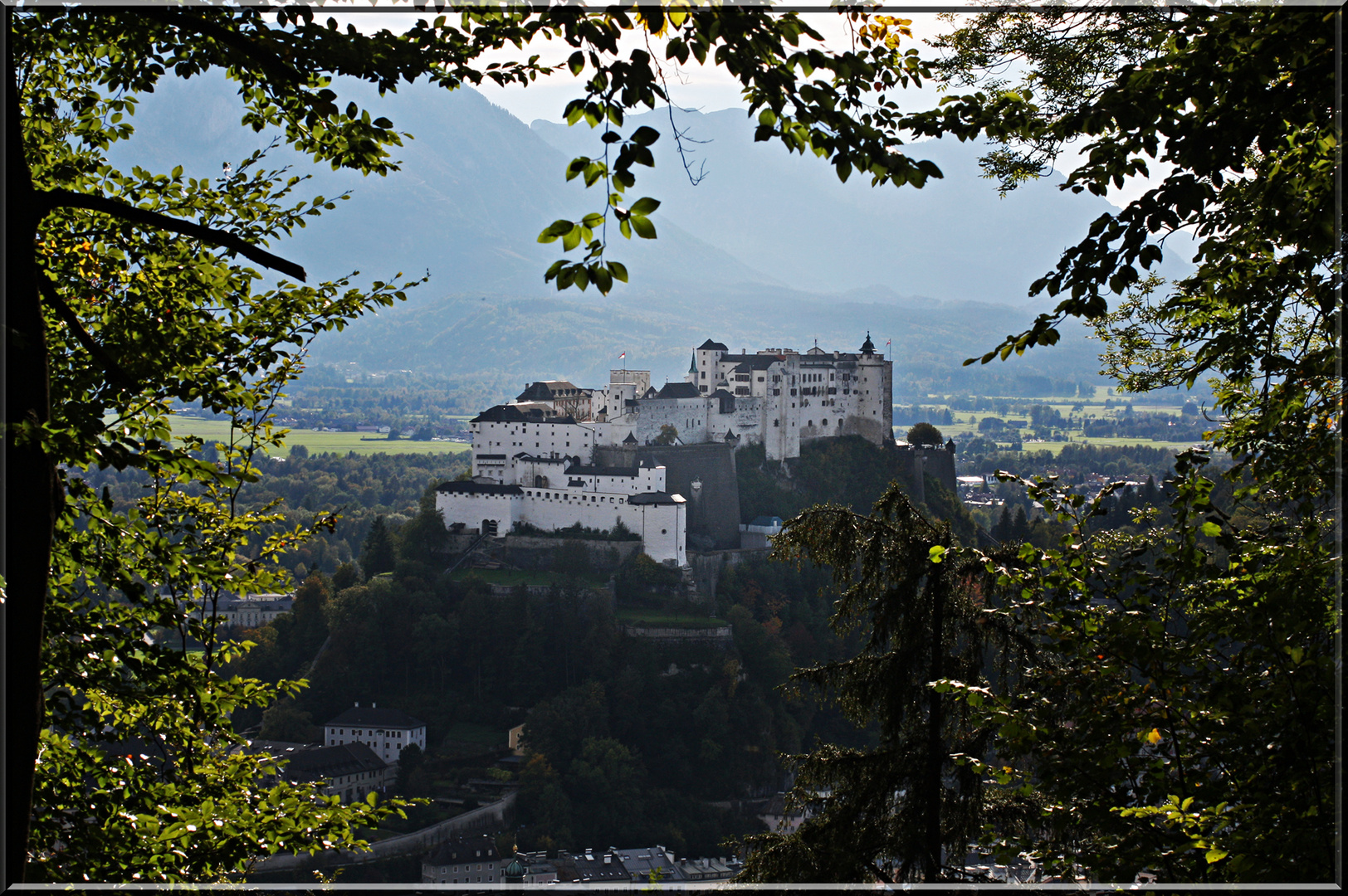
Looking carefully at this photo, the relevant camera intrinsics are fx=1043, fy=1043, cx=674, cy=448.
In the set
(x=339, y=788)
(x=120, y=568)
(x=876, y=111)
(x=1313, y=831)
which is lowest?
(x=339, y=788)

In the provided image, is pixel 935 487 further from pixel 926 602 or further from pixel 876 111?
pixel 876 111

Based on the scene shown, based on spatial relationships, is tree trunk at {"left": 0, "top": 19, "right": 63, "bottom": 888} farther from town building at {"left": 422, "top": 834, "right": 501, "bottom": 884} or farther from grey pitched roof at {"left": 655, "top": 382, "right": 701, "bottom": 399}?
grey pitched roof at {"left": 655, "top": 382, "right": 701, "bottom": 399}

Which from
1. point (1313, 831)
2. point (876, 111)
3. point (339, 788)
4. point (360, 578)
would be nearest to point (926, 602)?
point (1313, 831)

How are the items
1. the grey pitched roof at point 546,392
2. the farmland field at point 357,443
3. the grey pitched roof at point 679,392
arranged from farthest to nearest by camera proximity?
the farmland field at point 357,443 → the grey pitched roof at point 679,392 → the grey pitched roof at point 546,392

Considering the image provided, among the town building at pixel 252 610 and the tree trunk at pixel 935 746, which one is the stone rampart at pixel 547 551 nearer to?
the town building at pixel 252 610

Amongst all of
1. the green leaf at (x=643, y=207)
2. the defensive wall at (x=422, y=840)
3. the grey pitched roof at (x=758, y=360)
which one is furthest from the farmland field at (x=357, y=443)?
the green leaf at (x=643, y=207)

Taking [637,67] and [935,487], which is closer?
[637,67]
